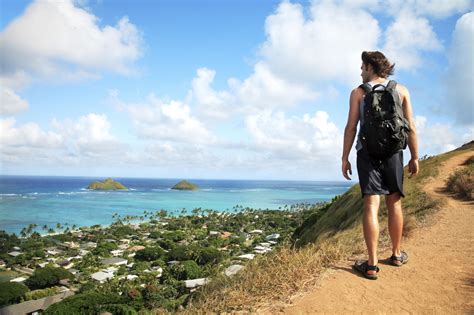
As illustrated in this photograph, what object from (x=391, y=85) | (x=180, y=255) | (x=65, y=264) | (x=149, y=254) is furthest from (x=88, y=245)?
(x=391, y=85)

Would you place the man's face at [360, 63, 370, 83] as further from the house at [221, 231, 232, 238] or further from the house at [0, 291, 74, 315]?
the house at [221, 231, 232, 238]

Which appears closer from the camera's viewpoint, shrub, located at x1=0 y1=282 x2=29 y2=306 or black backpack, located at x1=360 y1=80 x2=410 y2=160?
black backpack, located at x1=360 y1=80 x2=410 y2=160

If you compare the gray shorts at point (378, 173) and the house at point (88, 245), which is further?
the house at point (88, 245)

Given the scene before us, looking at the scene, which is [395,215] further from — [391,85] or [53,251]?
[53,251]

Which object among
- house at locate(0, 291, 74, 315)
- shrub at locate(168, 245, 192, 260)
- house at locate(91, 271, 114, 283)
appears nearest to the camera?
house at locate(0, 291, 74, 315)

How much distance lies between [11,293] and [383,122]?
123 ft

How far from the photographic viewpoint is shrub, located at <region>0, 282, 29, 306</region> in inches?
1211

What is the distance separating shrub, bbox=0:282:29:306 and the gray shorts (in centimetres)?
3587

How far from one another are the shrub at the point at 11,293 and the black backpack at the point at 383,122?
118ft

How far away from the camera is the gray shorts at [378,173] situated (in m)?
3.79

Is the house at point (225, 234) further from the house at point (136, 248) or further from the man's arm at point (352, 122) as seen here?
the man's arm at point (352, 122)

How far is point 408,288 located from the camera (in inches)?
149

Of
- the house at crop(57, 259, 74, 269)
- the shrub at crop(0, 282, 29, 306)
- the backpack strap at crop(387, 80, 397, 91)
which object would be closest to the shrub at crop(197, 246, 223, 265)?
the house at crop(57, 259, 74, 269)

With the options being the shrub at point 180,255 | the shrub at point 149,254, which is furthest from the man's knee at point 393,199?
the shrub at point 149,254
